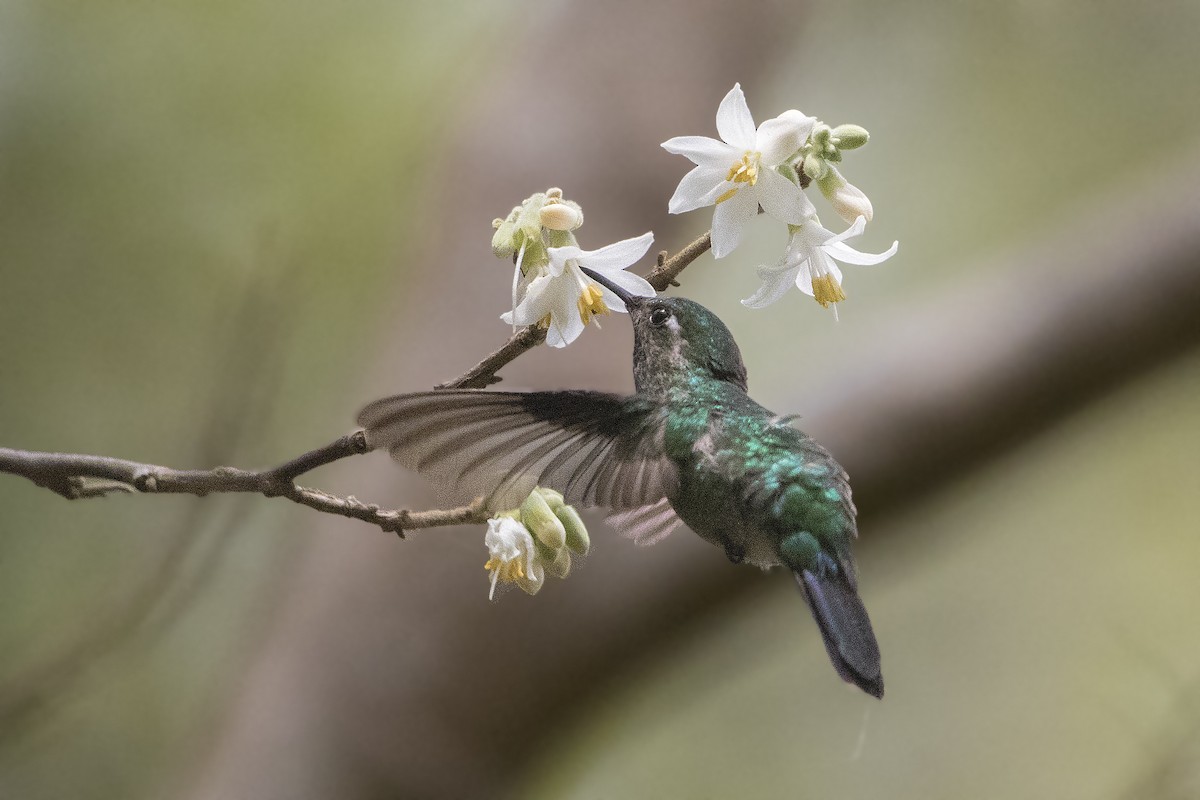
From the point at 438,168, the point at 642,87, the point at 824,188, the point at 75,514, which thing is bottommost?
the point at 75,514

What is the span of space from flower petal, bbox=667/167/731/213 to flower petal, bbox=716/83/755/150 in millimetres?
16

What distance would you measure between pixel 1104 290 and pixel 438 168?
0.84 m

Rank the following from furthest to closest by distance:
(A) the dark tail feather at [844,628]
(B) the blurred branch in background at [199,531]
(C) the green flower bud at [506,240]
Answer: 1. (B) the blurred branch in background at [199,531]
2. (C) the green flower bud at [506,240]
3. (A) the dark tail feather at [844,628]

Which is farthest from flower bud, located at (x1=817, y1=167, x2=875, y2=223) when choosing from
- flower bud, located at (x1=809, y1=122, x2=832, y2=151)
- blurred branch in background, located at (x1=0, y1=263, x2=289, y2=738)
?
blurred branch in background, located at (x1=0, y1=263, x2=289, y2=738)

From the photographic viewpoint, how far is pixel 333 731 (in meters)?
0.98

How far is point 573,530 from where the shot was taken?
521 mm

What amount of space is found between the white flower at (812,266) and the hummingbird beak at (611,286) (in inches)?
2.6

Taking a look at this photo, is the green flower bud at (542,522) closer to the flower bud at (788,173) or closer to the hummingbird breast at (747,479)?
the hummingbird breast at (747,479)

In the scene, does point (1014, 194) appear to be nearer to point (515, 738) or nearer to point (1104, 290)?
point (1104, 290)

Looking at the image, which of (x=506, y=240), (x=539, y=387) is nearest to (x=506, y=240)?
(x=506, y=240)

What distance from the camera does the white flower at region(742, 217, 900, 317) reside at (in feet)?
1.45

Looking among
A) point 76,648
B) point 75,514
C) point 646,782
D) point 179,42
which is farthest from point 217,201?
point 646,782

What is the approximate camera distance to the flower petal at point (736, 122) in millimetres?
430

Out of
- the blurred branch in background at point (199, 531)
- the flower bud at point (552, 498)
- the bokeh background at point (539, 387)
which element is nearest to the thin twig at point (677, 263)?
the flower bud at point (552, 498)
